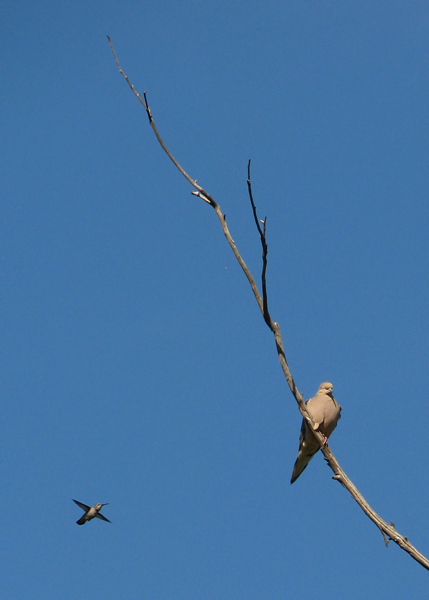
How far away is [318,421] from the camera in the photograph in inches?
348

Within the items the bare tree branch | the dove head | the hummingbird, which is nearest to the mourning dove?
the dove head

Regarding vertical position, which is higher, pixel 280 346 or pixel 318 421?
pixel 318 421

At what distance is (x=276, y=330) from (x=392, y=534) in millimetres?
1396

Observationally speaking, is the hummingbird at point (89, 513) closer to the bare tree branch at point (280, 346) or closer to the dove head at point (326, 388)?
the dove head at point (326, 388)

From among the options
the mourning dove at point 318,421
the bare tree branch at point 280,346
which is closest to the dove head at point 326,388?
the mourning dove at point 318,421

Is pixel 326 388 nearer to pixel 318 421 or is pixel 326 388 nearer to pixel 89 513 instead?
pixel 318 421

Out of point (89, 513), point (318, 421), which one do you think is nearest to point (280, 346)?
point (318, 421)

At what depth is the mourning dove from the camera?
844cm

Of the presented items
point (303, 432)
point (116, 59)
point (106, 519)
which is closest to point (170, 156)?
point (116, 59)

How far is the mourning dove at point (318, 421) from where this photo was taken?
8.44 metres

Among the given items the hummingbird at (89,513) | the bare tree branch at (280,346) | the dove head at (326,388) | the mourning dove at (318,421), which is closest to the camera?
the bare tree branch at (280,346)

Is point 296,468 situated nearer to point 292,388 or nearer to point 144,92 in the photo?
point 292,388

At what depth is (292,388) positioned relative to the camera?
17.5ft

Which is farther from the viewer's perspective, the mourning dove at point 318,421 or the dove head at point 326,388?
the dove head at point 326,388
